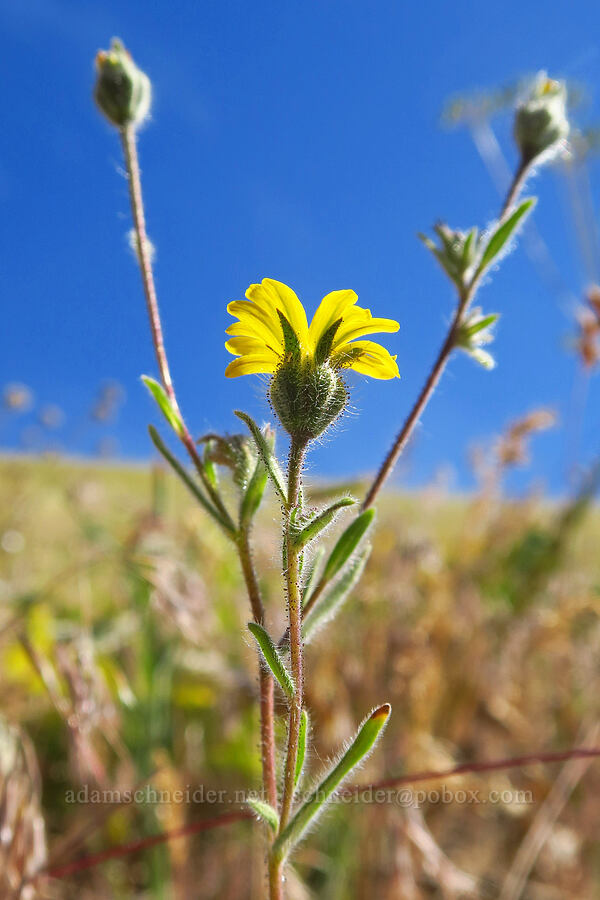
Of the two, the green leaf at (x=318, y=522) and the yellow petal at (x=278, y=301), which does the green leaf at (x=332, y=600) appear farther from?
the yellow petal at (x=278, y=301)

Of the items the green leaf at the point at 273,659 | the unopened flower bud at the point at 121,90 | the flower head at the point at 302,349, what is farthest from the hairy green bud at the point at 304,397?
the unopened flower bud at the point at 121,90

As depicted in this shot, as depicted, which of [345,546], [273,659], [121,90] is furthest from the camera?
[121,90]

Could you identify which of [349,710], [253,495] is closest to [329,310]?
[253,495]

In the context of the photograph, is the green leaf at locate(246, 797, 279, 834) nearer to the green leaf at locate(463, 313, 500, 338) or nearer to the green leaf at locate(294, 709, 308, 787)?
the green leaf at locate(294, 709, 308, 787)

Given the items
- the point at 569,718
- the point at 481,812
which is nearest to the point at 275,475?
the point at 481,812

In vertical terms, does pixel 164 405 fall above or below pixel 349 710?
above

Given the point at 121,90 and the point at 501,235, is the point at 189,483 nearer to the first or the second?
the point at 501,235
